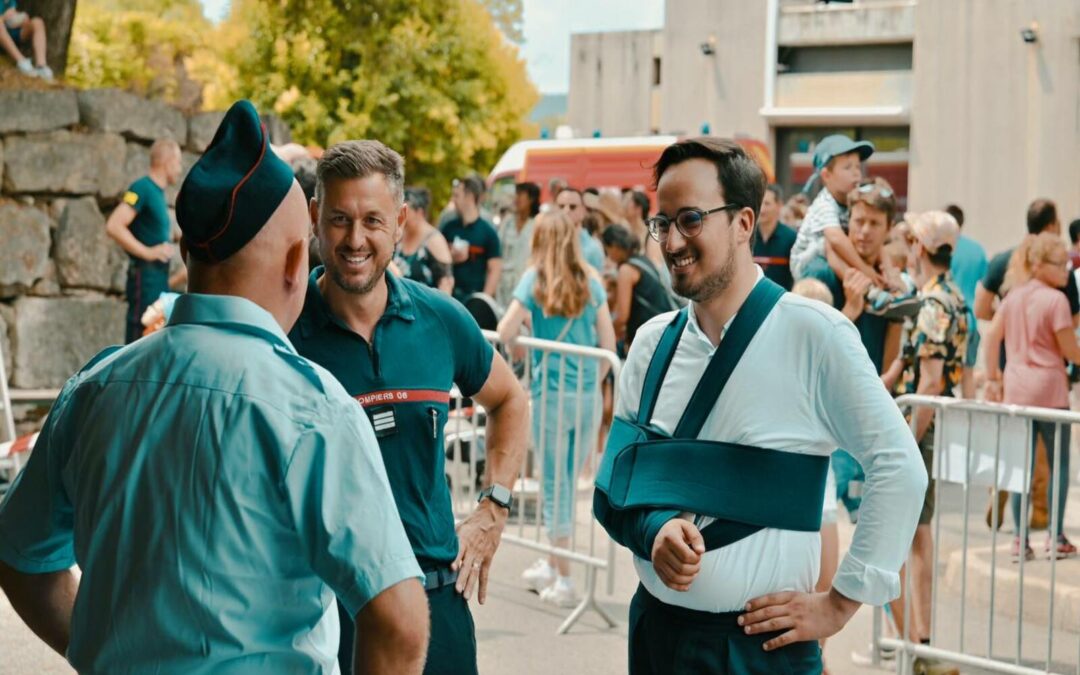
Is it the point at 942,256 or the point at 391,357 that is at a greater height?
the point at 942,256

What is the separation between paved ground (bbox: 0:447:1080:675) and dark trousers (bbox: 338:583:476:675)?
2570 millimetres

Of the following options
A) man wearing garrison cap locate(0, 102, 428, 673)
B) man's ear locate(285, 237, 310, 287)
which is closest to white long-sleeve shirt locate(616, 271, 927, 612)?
man wearing garrison cap locate(0, 102, 428, 673)

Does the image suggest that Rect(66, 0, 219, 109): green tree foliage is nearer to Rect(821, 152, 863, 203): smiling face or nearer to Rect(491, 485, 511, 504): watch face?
Rect(821, 152, 863, 203): smiling face

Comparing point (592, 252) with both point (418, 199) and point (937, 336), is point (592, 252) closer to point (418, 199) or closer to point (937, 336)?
point (418, 199)

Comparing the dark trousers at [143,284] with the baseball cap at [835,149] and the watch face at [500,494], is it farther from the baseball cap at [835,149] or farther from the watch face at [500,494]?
the watch face at [500,494]

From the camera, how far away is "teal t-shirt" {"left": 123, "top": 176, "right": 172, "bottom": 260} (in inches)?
391

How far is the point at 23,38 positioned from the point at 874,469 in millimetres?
10940

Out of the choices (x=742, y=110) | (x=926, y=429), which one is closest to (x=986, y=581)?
(x=926, y=429)

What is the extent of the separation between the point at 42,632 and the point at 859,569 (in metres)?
1.69

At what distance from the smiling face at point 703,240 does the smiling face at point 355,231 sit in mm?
733

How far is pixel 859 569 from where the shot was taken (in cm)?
316

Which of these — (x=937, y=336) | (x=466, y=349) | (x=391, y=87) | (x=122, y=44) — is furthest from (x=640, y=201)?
(x=122, y=44)

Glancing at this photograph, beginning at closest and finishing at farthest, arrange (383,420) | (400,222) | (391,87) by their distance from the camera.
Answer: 1. (383,420)
2. (400,222)
3. (391,87)

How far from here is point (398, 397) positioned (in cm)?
358
